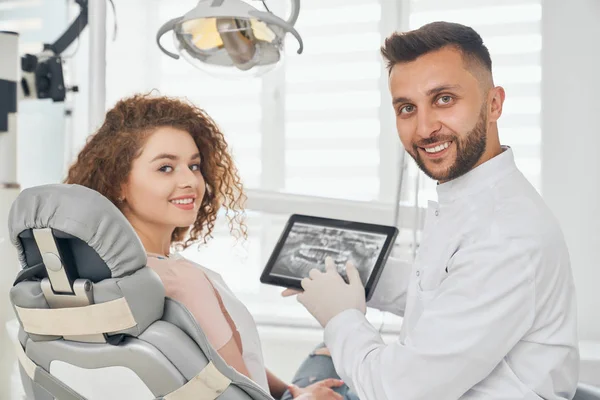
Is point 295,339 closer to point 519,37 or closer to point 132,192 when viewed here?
point 132,192

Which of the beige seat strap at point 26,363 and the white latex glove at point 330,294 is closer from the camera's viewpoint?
the beige seat strap at point 26,363

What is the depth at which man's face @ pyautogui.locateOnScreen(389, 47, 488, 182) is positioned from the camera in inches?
48.4

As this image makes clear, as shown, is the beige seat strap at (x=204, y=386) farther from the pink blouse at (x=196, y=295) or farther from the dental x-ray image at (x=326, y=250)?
the dental x-ray image at (x=326, y=250)

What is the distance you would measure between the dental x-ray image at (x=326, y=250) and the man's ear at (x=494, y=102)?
0.40 metres

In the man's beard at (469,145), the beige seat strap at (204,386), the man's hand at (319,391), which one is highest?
the man's beard at (469,145)

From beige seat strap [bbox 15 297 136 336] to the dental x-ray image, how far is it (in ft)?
Result: 2.04

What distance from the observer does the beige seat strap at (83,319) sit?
3.08 ft

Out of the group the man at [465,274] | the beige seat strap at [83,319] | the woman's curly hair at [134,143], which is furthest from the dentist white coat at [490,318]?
the woman's curly hair at [134,143]

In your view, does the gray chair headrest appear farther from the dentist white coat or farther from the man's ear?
the man's ear

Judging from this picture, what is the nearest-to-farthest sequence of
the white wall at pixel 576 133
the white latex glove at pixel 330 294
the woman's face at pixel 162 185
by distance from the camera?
the white latex glove at pixel 330 294 < the woman's face at pixel 162 185 < the white wall at pixel 576 133

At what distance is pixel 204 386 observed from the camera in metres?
1.00

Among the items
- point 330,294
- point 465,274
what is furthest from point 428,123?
point 330,294

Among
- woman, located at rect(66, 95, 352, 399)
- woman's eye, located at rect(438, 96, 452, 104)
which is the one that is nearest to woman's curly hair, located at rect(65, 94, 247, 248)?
woman, located at rect(66, 95, 352, 399)

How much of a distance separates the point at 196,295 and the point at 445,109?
0.61m
